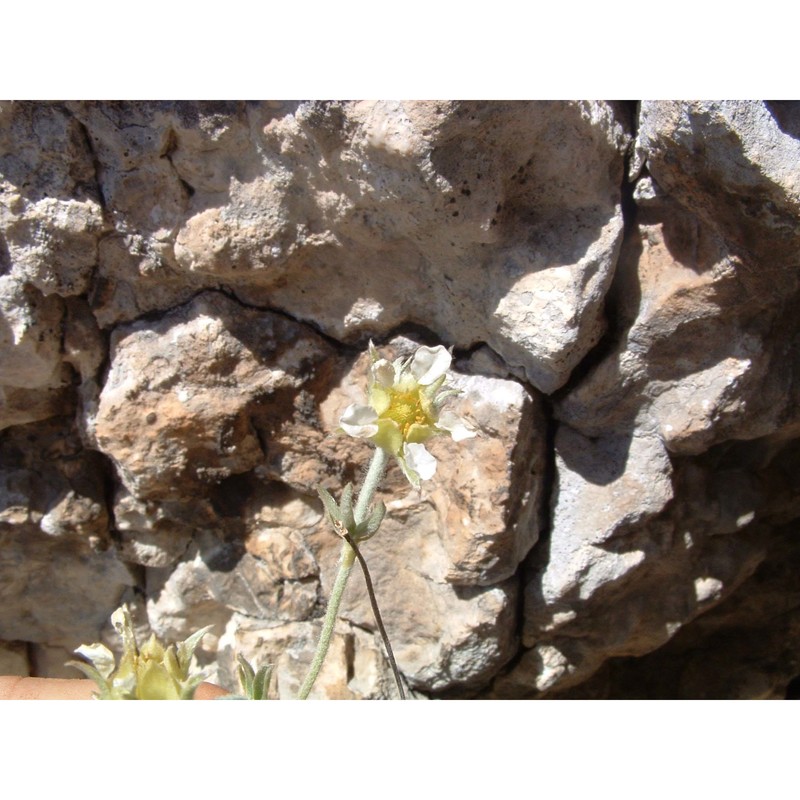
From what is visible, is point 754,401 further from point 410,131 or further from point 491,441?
point 410,131

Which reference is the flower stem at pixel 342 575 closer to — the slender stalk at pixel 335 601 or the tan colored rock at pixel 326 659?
the slender stalk at pixel 335 601

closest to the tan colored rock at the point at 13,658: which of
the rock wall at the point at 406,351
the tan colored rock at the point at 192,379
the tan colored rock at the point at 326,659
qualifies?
the rock wall at the point at 406,351

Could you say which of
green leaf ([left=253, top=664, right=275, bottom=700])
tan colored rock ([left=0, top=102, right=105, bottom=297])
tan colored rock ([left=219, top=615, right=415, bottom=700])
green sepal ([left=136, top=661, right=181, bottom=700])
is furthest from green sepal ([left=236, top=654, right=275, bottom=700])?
tan colored rock ([left=0, top=102, right=105, bottom=297])

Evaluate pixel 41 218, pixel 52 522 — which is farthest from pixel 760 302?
pixel 52 522

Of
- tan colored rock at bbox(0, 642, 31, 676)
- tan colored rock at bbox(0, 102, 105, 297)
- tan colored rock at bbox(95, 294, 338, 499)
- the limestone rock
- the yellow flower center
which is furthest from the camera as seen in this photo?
tan colored rock at bbox(0, 642, 31, 676)

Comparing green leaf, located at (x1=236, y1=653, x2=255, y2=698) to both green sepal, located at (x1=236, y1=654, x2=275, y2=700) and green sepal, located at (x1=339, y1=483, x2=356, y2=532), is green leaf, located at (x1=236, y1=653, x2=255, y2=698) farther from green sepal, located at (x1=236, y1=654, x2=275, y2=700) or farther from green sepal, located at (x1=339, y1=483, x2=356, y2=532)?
green sepal, located at (x1=339, y1=483, x2=356, y2=532)

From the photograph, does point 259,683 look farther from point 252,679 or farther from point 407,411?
point 407,411

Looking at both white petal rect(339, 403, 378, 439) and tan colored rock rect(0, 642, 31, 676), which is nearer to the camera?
white petal rect(339, 403, 378, 439)
